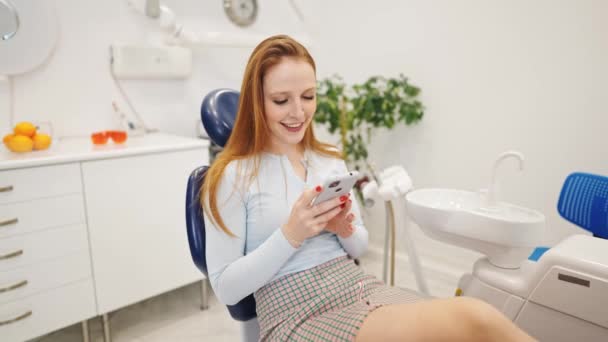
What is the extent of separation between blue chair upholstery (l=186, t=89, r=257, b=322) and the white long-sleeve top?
98 mm

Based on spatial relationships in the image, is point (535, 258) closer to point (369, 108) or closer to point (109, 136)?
point (369, 108)

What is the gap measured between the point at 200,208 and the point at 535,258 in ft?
4.02

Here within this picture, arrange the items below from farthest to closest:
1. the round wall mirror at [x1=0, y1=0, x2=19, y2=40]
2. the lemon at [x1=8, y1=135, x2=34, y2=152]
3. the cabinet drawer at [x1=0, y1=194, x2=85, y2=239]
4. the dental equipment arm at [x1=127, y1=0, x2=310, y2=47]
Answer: the dental equipment arm at [x1=127, y1=0, x2=310, y2=47]
the round wall mirror at [x1=0, y1=0, x2=19, y2=40]
the lemon at [x1=8, y1=135, x2=34, y2=152]
the cabinet drawer at [x1=0, y1=194, x2=85, y2=239]

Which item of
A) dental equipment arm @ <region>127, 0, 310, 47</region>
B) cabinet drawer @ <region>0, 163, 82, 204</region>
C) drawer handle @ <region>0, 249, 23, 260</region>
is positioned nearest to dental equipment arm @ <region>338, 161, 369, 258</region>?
cabinet drawer @ <region>0, 163, 82, 204</region>

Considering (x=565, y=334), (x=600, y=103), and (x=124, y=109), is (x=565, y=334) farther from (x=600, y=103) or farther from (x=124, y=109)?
(x=124, y=109)

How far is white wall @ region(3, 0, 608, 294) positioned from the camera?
188 cm

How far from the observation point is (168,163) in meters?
1.94

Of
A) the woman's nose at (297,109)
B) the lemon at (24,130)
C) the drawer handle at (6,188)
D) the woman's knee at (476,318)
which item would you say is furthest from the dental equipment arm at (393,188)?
the lemon at (24,130)

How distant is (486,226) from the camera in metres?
1.24

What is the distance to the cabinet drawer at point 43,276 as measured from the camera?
5.20 feet

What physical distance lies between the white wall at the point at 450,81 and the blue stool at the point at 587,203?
0.45 metres

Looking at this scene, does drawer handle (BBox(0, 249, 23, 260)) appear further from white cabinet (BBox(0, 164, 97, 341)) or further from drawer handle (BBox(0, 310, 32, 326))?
drawer handle (BBox(0, 310, 32, 326))

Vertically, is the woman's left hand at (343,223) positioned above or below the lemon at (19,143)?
below

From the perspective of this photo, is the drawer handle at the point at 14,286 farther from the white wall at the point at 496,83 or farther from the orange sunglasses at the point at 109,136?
the white wall at the point at 496,83
